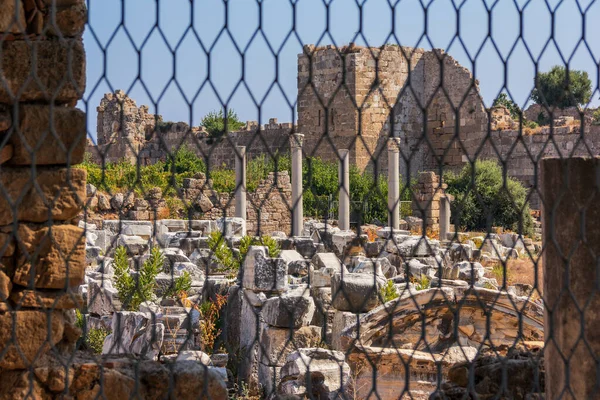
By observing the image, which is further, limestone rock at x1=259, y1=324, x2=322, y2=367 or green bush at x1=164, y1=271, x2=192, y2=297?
green bush at x1=164, y1=271, x2=192, y2=297

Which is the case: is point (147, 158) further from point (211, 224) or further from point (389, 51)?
point (211, 224)

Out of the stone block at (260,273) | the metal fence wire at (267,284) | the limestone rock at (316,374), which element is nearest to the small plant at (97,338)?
A: the metal fence wire at (267,284)

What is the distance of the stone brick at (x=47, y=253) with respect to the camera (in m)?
2.78

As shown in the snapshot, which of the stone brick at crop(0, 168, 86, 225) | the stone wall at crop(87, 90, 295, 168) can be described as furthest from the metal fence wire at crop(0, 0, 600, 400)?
the stone wall at crop(87, 90, 295, 168)

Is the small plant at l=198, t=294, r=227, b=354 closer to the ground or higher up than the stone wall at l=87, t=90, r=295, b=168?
closer to the ground

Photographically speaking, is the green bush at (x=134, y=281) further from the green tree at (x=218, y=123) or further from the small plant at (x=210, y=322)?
the green tree at (x=218, y=123)

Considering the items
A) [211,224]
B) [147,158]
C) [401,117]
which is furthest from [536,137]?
[147,158]

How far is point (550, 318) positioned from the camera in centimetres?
281

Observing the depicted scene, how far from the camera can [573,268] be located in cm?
290

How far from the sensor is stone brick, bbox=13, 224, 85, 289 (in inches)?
109

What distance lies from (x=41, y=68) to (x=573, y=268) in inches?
75.2

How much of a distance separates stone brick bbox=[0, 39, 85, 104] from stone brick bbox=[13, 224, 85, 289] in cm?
44

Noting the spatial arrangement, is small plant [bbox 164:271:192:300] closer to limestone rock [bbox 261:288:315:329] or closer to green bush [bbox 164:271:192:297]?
green bush [bbox 164:271:192:297]

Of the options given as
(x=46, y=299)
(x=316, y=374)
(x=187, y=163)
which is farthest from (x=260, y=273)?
(x=187, y=163)
